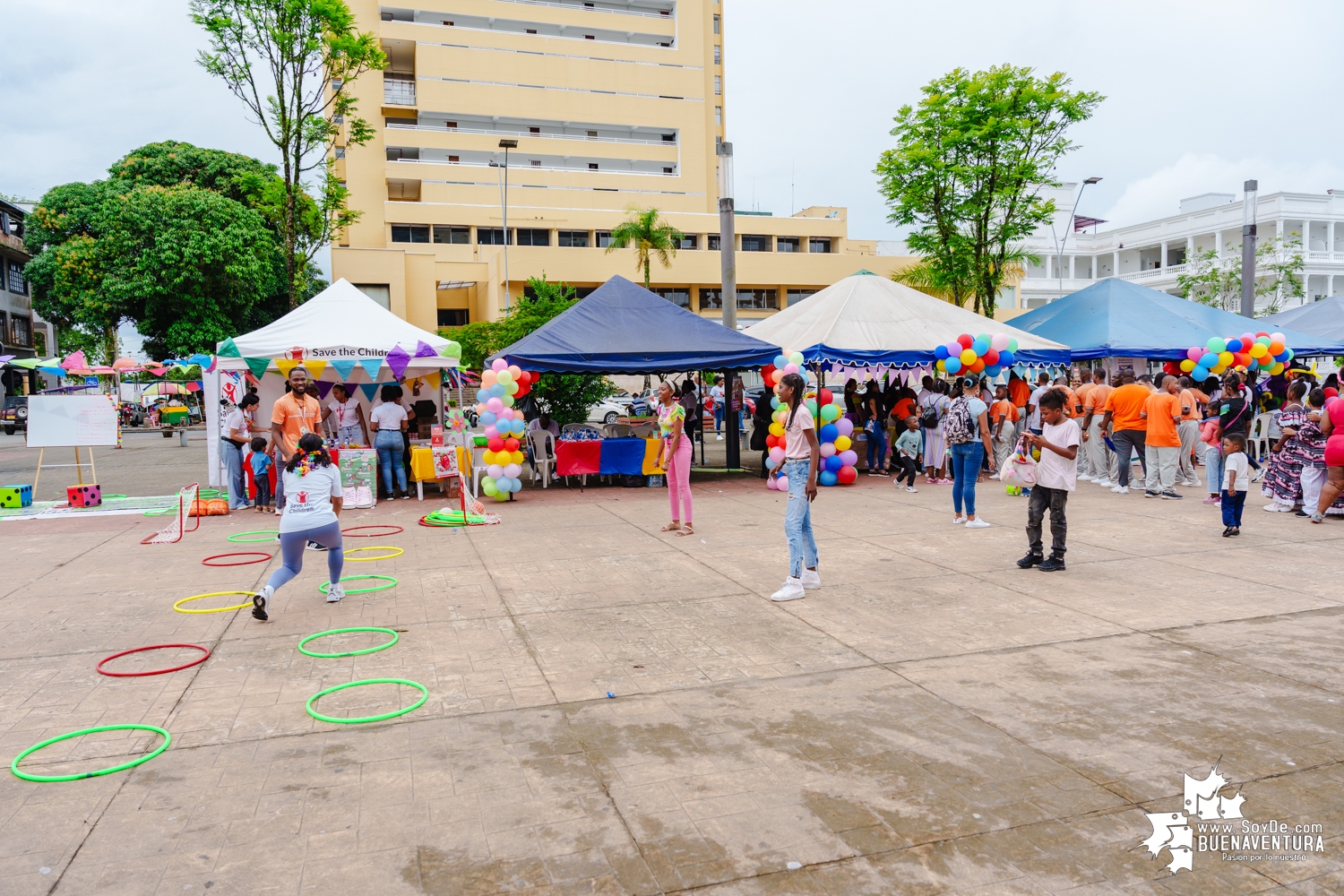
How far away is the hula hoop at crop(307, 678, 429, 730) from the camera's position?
4496 mm

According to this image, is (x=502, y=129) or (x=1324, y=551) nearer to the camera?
(x=1324, y=551)

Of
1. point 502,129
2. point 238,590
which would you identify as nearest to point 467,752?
point 238,590

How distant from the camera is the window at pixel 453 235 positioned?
151 feet

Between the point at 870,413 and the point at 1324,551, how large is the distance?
9115 mm

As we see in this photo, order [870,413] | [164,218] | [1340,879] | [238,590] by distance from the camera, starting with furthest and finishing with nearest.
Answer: [164,218] → [870,413] → [238,590] → [1340,879]

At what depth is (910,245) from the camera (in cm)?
2506

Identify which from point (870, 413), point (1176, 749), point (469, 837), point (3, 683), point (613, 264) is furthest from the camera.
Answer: point (613, 264)

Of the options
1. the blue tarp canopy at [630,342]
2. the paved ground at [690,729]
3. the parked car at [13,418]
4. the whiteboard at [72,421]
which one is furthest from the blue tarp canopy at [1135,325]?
the parked car at [13,418]

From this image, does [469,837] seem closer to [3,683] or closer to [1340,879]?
[1340,879]

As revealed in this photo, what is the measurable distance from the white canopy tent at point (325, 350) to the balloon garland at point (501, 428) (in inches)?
54.1

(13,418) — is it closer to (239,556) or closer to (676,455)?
(239,556)

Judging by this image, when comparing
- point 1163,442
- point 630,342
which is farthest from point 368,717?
point 1163,442

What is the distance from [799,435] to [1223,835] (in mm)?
4244

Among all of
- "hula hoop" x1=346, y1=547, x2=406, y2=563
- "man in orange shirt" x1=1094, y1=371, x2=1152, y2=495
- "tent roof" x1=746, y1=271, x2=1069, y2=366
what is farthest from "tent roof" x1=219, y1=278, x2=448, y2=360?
"man in orange shirt" x1=1094, y1=371, x2=1152, y2=495
